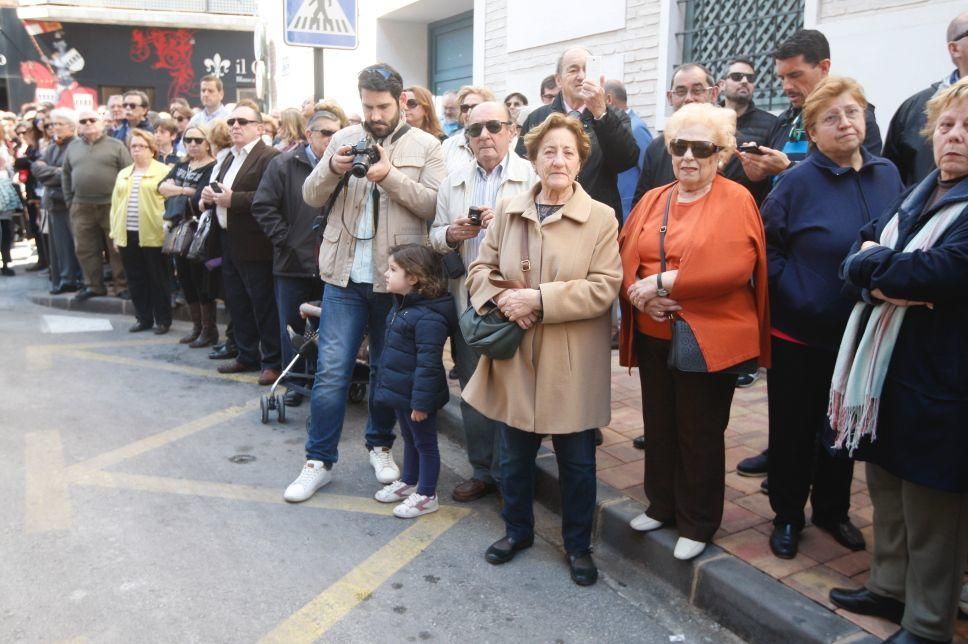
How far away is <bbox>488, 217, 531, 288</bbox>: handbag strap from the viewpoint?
354 centimetres

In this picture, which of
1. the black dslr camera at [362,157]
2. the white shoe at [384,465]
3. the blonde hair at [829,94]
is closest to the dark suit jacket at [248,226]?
the white shoe at [384,465]

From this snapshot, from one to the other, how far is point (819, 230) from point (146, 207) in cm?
Result: 671

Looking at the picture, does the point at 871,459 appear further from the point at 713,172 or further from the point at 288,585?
the point at 288,585

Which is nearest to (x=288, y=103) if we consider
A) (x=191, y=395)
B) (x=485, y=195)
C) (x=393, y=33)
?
(x=393, y=33)

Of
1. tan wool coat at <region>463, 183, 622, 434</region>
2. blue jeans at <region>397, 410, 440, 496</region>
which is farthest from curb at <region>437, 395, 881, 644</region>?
blue jeans at <region>397, 410, 440, 496</region>

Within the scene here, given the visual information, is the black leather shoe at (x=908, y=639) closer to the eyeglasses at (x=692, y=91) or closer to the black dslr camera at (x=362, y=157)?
the black dslr camera at (x=362, y=157)

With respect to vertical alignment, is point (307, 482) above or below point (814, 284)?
below

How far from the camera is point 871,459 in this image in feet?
9.46

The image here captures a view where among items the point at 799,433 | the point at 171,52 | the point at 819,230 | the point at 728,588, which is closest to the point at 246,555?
the point at 728,588

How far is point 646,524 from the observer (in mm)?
3742

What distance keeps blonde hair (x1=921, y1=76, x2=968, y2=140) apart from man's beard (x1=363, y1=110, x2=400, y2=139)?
2.54 metres

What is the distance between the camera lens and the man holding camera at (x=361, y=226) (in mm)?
4305

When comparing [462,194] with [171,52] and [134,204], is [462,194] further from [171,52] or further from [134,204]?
[171,52]

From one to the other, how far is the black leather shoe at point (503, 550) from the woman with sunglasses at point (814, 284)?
1.12 metres
